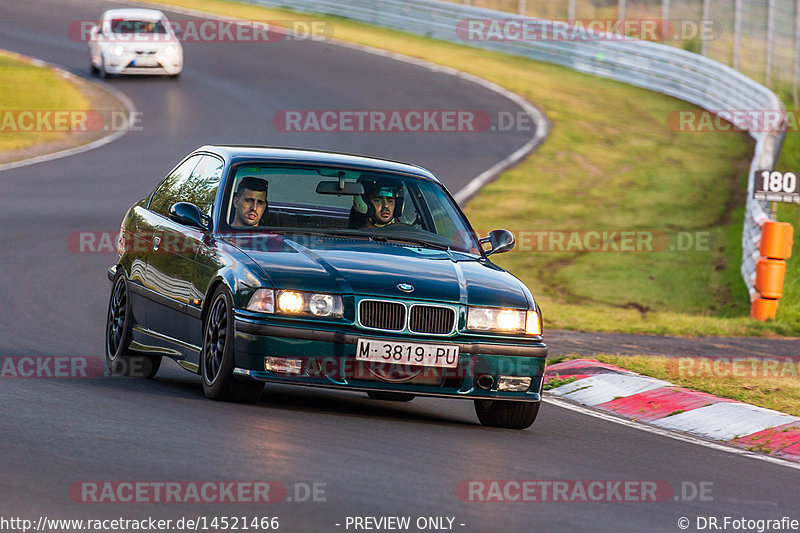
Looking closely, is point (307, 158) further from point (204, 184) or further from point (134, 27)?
point (134, 27)

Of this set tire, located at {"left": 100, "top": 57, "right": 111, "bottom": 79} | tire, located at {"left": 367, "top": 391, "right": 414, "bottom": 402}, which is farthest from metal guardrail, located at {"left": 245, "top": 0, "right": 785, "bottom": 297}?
tire, located at {"left": 367, "top": 391, "right": 414, "bottom": 402}

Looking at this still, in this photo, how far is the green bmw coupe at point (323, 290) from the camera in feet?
25.0

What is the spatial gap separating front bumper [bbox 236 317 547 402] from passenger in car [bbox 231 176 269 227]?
3.93 ft

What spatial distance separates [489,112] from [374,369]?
23596 mm

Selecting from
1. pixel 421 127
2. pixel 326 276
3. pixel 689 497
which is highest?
pixel 326 276

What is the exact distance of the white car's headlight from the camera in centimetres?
782

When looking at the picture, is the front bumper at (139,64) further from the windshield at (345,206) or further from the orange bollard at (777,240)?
the windshield at (345,206)

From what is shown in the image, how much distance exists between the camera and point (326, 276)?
7695 mm

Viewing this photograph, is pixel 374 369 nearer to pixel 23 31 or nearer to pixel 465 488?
pixel 465 488

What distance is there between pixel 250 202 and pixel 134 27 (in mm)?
25590

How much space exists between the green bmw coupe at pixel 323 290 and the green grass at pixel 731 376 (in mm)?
2073

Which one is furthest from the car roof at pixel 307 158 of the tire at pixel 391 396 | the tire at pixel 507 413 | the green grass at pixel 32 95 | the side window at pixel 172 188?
the green grass at pixel 32 95

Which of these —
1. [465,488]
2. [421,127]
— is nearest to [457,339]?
[465,488]

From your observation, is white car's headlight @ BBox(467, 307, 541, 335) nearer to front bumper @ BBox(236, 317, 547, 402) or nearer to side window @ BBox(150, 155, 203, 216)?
front bumper @ BBox(236, 317, 547, 402)
